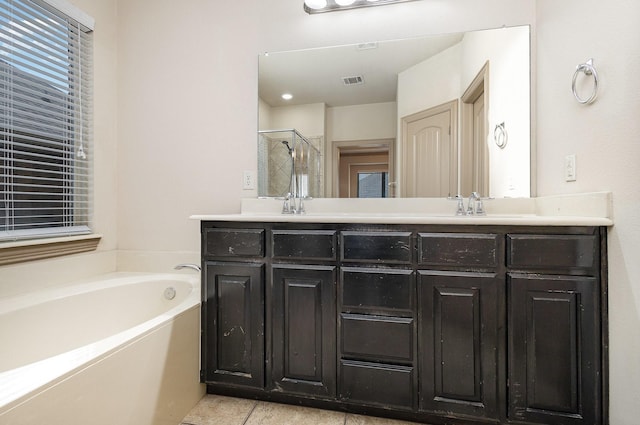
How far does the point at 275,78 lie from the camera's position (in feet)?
6.59

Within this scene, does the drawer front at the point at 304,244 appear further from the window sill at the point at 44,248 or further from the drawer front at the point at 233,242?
the window sill at the point at 44,248

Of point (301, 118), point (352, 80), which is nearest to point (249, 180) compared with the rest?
point (301, 118)

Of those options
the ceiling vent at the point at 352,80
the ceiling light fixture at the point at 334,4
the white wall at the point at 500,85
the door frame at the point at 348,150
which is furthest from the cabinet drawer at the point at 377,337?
the ceiling light fixture at the point at 334,4

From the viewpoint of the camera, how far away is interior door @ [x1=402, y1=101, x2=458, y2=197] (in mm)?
1784

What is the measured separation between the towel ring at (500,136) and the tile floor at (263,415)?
148cm

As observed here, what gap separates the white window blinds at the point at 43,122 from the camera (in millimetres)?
1580

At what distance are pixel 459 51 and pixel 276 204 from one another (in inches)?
54.9

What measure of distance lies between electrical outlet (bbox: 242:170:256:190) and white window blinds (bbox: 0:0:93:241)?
101cm

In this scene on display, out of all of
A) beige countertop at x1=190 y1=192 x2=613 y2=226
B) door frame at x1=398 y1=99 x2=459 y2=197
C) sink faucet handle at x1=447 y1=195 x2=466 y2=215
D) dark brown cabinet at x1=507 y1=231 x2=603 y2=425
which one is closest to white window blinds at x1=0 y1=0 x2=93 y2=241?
beige countertop at x1=190 y1=192 x2=613 y2=226

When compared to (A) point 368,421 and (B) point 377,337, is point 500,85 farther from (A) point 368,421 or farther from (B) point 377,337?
(A) point 368,421

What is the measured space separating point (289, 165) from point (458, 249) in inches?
44.8

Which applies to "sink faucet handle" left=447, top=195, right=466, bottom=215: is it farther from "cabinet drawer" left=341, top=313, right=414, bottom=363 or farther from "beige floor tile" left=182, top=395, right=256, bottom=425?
"beige floor tile" left=182, top=395, right=256, bottom=425

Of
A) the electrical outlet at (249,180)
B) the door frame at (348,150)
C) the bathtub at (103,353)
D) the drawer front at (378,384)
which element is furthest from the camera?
the electrical outlet at (249,180)

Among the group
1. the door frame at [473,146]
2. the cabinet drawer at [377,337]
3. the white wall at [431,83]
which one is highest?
the white wall at [431,83]
